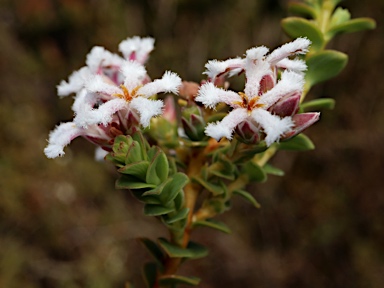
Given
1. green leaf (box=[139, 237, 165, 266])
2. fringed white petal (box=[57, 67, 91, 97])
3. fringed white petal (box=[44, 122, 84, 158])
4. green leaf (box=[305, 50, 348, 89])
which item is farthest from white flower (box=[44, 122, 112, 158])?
green leaf (box=[305, 50, 348, 89])

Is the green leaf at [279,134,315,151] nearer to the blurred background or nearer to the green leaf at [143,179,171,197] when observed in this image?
the green leaf at [143,179,171,197]

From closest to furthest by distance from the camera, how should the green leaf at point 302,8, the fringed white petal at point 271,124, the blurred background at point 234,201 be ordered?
the fringed white petal at point 271,124 < the green leaf at point 302,8 < the blurred background at point 234,201

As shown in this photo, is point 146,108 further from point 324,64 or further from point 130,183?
point 324,64

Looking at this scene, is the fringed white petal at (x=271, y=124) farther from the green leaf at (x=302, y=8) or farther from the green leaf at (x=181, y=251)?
the green leaf at (x=302, y=8)

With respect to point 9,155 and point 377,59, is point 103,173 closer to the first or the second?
point 9,155

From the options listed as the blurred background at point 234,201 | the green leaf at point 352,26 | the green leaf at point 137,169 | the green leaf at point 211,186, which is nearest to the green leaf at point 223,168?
the green leaf at point 211,186

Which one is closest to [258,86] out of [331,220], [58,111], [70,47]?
[331,220]

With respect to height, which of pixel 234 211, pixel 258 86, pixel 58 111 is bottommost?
pixel 258 86
